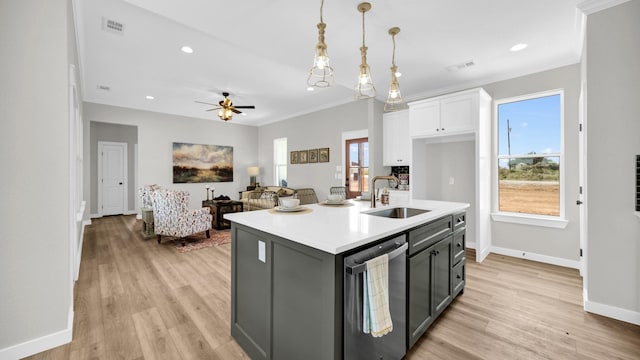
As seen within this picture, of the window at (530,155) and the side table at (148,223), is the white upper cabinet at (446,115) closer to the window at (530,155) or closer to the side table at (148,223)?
the window at (530,155)

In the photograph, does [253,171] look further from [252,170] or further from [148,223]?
[148,223]

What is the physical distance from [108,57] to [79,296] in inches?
126

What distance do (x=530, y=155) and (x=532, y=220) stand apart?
0.93 metres

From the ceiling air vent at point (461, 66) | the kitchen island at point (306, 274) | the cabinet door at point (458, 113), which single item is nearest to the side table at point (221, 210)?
the kitchen island at point (306, 274)

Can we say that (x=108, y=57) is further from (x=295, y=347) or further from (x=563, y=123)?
(x=563, y=123)

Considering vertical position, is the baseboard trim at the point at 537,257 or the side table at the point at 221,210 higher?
the side table at the point at 221,210

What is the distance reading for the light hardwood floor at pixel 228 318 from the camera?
184 cm

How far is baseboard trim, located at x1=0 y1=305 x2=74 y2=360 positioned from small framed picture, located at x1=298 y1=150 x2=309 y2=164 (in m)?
5.32

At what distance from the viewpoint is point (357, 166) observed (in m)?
5.70

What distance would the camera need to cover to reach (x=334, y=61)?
137 inches

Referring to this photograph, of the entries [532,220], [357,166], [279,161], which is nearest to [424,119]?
[357,166]

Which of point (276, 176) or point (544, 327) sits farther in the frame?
point (276, 176)

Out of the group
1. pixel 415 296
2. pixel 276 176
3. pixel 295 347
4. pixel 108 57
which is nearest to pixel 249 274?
pixel 295 347

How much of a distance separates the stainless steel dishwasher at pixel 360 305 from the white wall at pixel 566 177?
320cm
